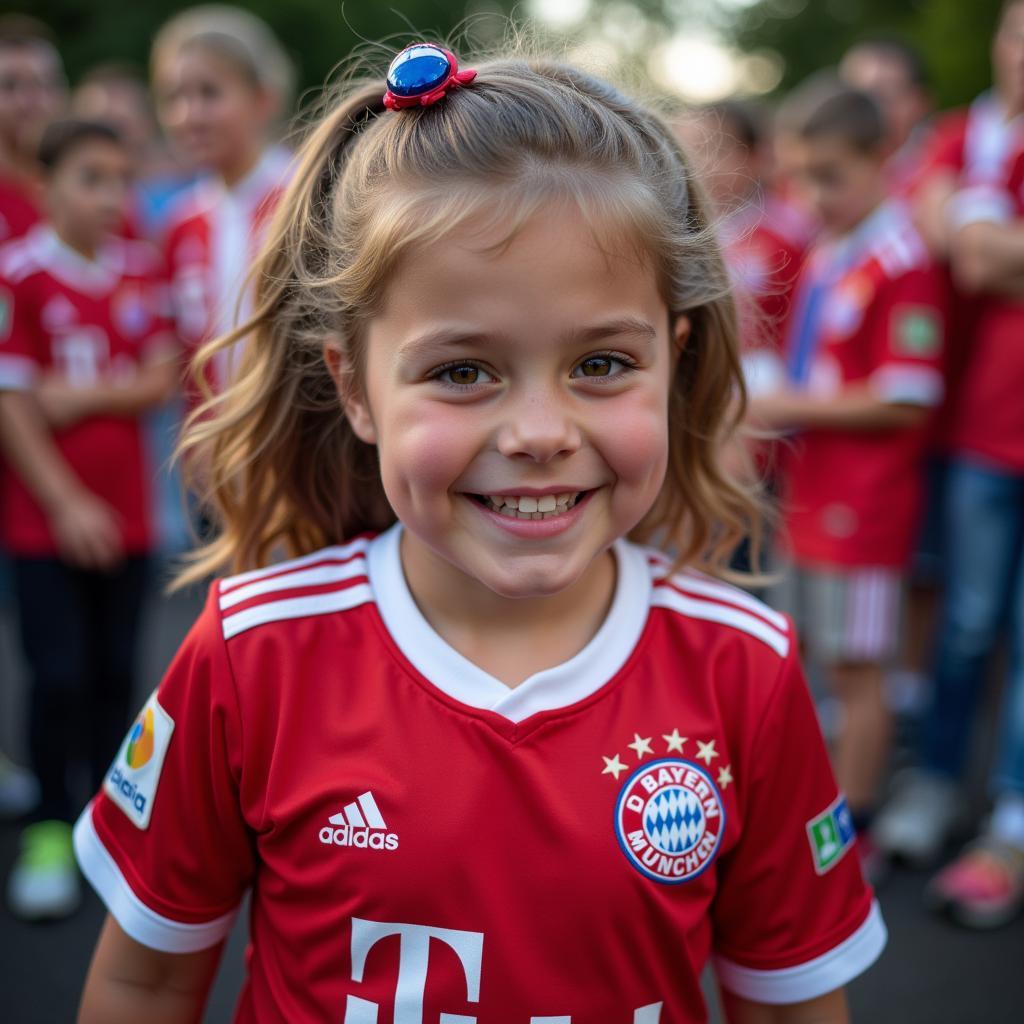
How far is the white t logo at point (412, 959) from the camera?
127 centimetres

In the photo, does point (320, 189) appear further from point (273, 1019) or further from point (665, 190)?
point (273, 1019)

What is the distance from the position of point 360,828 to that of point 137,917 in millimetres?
320

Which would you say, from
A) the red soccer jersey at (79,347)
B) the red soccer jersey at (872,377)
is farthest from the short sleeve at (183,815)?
the red soccer jersey at (872,377)

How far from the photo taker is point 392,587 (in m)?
1.45

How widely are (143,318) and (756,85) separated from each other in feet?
99.2

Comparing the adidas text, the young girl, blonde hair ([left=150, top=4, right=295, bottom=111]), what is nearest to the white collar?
blonde hair ([left=150, top=4, right=295, bottom=111])

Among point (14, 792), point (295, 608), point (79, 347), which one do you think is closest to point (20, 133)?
point (79, 347)

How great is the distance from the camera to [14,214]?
12.2 feet

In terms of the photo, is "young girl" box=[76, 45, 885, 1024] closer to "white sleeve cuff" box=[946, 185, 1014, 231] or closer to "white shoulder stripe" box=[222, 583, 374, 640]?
"white shoulder stripe" box=[222, 583, 374, 640]

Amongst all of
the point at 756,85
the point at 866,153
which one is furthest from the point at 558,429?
the point at 756,85

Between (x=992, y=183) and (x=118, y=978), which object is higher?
(x=992, y=183)

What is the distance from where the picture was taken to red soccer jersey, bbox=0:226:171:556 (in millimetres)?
3162

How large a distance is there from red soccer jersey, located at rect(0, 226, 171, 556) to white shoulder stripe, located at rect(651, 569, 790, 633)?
2202mm

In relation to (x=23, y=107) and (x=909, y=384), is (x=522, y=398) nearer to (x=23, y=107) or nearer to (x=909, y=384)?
(x=909, y=384)
